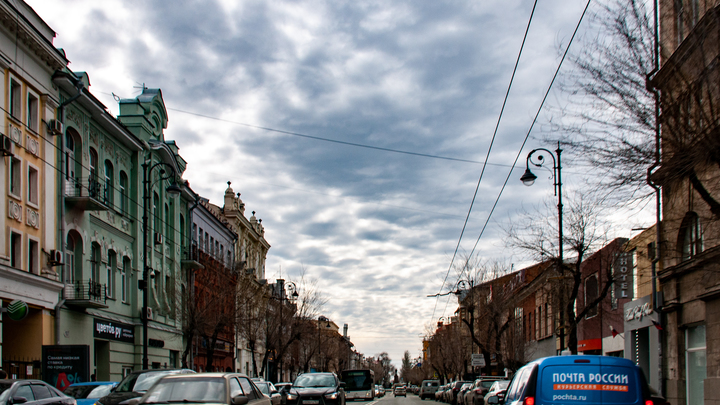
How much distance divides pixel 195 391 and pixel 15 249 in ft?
51.6

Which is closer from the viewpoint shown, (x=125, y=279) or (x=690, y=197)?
(x=690, y=197)

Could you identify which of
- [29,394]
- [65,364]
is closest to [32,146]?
[65,364]

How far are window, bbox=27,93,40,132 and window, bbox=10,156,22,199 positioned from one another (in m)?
1.52

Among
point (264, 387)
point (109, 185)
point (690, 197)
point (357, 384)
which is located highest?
point (109, 185)

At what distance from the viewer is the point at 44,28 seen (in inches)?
1029

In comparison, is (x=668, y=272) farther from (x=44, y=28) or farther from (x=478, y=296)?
(x=478, y=296)

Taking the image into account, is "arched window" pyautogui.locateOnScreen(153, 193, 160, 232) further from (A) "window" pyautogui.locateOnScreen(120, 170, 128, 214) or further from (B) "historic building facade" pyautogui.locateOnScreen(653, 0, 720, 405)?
(B) "historic building facade" pyautogui.locateOnScreen(653, 0, 720, 405)

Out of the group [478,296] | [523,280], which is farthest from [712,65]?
[523,280]

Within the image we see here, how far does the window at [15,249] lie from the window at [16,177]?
1.30m

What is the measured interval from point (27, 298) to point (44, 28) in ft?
31.2

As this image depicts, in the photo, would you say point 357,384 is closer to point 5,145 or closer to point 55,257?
point 55,257

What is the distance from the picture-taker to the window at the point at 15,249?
24203 mm

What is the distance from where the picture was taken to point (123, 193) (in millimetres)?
34219

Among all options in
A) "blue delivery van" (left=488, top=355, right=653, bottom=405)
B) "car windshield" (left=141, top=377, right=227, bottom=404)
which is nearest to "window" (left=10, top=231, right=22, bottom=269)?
"car windshield" (left=141, top=377, right=227, bottom=404)
